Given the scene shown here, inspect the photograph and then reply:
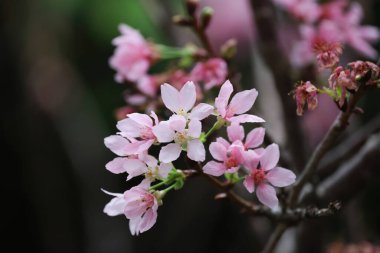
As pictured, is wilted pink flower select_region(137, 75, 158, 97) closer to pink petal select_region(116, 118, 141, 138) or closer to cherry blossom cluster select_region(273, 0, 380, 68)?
cherry blossom cluster select_region(273, 0, 380, 68)

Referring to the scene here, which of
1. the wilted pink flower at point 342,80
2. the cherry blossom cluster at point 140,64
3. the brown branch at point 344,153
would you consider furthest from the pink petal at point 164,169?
the brown branch at point 344,153

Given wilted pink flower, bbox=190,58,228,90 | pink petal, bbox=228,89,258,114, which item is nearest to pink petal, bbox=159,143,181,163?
pink petal, bbox=228,89,258,114

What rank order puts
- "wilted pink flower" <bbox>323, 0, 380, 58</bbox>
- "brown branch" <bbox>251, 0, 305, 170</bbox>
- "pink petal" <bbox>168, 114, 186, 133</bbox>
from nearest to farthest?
"pink petal" <bbox>168, 114, 186, 133</bbox> < "wilted pink flower" <bbox>323, 0, 380, 58</bbox> < "brown branch" <bbox>251, 0, 305, 170</bbox>

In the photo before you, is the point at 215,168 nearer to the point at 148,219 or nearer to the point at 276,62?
the point at 148,219

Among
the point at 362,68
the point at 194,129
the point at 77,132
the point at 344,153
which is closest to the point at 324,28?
the point at 344,153

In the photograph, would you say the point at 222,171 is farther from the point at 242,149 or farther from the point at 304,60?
the point at 304,60
